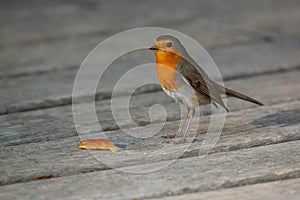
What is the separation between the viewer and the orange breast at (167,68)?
→ 2.95 m

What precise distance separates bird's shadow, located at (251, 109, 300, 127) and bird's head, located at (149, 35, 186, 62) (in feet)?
1.48

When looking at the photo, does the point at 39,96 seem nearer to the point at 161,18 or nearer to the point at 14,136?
the point at 14,136

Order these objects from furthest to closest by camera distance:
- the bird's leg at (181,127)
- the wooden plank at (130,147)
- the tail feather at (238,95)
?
1. the tail feather at (238,95)
2. the bird's leg at (181,127)
3. the wooden plank at (130,147)

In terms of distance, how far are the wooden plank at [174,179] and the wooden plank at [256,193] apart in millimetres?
42

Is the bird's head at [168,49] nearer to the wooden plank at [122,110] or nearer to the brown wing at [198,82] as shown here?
the brown wing at [198,82]

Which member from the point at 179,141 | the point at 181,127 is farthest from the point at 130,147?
the point at 181,127

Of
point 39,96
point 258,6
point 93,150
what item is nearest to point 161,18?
point 258,6

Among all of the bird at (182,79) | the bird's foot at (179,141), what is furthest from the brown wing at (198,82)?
the bird's foot at (179,141)

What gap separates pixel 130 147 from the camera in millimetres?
2645

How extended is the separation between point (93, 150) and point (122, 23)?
12.1 ft

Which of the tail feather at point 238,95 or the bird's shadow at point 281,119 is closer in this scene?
the bird's shadow at point 281,119

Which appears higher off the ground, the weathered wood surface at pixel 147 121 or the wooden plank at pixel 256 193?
the weathered wood surface at pixel 147 121

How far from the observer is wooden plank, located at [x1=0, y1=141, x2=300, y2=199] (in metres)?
2.12

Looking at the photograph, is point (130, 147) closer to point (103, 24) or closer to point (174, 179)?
point (174, 179)
